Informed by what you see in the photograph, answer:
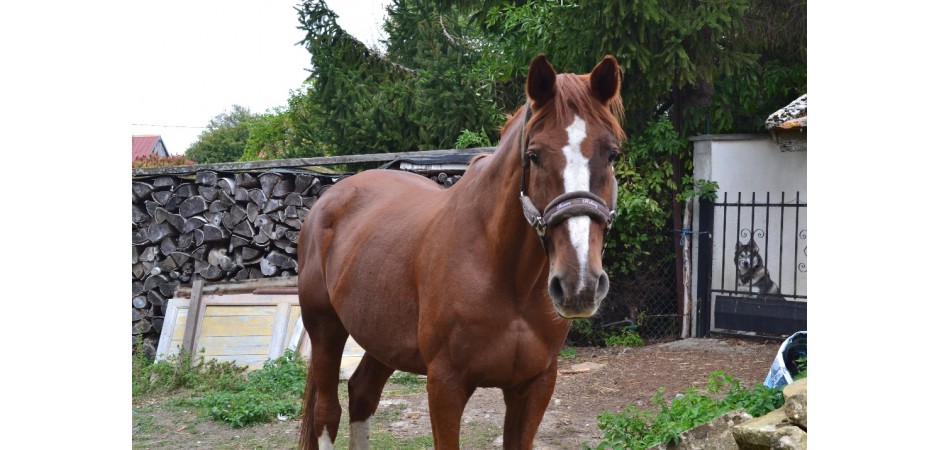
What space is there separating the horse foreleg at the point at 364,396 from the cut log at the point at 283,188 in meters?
3.91

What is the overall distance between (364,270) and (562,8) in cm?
480

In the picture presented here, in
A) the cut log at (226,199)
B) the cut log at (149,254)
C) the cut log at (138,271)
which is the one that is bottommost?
the cut log at (138,271)

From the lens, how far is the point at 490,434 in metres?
5.07

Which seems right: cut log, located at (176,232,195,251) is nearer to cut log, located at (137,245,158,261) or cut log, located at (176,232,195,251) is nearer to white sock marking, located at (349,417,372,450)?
cut log, located at (137,245,158,261)

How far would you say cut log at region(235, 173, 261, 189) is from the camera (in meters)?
7.68

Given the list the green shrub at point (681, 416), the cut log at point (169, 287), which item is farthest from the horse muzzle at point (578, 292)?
the cut log at point (169, 287)

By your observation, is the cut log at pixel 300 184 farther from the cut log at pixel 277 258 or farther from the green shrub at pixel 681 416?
the green shrub at pixel 681 416

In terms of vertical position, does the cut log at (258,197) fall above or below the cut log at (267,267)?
above

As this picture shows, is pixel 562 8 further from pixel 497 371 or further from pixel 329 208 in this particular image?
pixel 497 371

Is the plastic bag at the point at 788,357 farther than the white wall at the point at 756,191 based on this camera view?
No

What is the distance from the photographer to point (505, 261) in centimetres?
266

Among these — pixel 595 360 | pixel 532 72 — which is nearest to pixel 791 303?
Answer: pixel 595 360

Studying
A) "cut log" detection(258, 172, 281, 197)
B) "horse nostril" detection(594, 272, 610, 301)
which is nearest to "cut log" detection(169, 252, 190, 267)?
"cut log" detection(258, 172, 281, 197)

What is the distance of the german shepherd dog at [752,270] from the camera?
25.8ft
